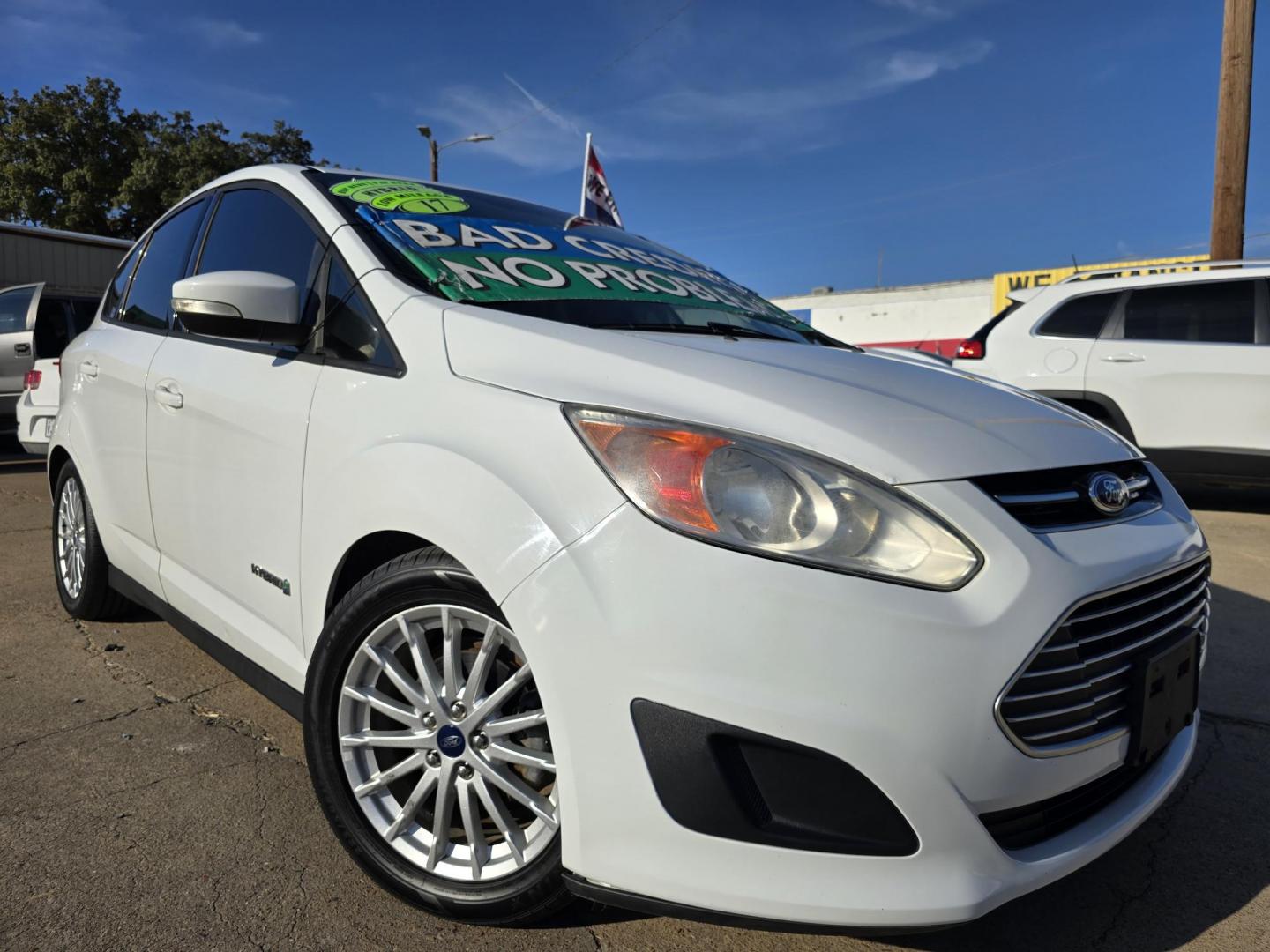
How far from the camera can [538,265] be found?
7.31ft

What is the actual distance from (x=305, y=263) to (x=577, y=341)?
3.21 feet

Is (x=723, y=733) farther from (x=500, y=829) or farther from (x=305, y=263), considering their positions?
(x=305, y=263)

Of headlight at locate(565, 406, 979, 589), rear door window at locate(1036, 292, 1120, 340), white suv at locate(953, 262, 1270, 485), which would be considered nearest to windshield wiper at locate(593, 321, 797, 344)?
headlight at locate(565, 406, 979, 589)

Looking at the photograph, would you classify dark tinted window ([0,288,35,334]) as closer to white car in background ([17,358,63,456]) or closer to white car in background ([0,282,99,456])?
white car in background ([0,282,99,456])

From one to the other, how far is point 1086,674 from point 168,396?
240cm

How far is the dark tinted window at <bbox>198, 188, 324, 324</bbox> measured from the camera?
2.22m

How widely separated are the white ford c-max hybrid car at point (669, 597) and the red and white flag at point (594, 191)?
770 cm

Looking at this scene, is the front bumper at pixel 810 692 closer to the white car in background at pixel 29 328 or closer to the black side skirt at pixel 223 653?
the black side skirt at pixel 223 653

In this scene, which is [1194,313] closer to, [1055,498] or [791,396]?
[1055,498]

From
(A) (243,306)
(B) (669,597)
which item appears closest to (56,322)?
(A) (243,306)

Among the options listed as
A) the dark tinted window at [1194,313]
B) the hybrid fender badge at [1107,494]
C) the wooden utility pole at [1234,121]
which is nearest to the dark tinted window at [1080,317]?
the dark tinted window at [1194,313]

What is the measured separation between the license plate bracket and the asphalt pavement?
430mm

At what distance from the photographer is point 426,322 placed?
1821mm

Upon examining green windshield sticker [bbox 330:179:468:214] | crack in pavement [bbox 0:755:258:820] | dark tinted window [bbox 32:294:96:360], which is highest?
green windshield sticker [bbox 330:179:468:214]
